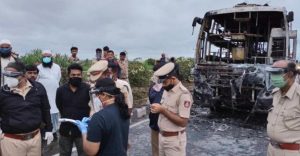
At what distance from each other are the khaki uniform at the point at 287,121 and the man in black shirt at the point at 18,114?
255 cm

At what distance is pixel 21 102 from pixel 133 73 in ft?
37.2

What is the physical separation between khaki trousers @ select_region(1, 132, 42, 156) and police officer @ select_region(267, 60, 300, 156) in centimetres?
254

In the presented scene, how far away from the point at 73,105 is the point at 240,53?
7152 mm

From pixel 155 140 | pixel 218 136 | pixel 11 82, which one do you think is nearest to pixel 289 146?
pixel 155 140

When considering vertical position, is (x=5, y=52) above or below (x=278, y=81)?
above

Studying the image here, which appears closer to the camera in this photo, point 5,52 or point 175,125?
point 175,125

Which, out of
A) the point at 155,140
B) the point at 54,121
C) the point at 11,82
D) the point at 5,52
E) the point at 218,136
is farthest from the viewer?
the point at 218,136

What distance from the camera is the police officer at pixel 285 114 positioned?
149 inches

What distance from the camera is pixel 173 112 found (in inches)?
168

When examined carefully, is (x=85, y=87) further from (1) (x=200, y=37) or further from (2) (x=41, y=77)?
(1) (x=200, y=37)

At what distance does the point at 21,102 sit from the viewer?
4.28m

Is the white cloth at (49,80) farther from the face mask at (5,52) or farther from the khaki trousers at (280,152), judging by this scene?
the khaki trousers at (280,152)

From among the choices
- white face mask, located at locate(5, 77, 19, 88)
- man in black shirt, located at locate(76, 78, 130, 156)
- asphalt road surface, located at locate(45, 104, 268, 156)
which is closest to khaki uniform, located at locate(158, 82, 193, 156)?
man in black shirt, located at locate(76, 78, 130, 156)

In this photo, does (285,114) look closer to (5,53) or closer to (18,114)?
(18,114)
